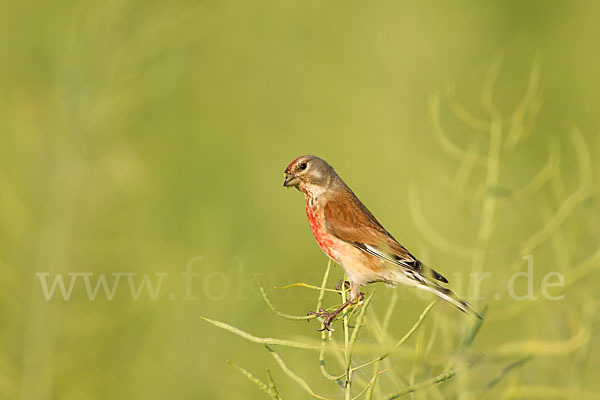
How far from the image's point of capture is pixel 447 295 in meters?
3.28

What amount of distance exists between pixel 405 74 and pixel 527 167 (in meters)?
2.11

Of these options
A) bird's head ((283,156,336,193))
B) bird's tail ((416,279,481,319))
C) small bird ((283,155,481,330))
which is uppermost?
bird's head ((283,156,336,193))

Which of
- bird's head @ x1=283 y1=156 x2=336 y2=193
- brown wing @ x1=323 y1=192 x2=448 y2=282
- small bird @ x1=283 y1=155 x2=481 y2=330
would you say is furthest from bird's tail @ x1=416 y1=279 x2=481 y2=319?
bird's head @ x1=283 y1=156 x2=336 y2=193

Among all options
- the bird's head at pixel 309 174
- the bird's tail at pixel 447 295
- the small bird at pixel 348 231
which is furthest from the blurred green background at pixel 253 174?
the bird's head at pixel 309 174

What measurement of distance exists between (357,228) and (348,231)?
0.06m

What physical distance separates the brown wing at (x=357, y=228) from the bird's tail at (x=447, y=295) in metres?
0.30

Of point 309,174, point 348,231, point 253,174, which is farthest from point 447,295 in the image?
point 253,174

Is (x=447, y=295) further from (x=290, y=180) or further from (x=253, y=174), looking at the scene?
(x=253, y=174)

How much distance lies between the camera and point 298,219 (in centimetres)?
923

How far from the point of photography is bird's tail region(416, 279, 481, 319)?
2.86 metres

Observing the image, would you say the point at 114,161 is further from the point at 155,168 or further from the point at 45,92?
the point at 155,168

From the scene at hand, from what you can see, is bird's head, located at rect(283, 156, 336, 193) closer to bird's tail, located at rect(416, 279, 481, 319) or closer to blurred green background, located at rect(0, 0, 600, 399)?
blurred green background, located at rect(0, 0, 600, 399)

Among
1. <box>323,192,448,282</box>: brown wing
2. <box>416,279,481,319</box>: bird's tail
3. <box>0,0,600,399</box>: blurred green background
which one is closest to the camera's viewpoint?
<box>416,279,481,319</box>: bird's tail

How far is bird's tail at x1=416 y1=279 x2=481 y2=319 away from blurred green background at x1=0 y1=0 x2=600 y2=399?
5cm
